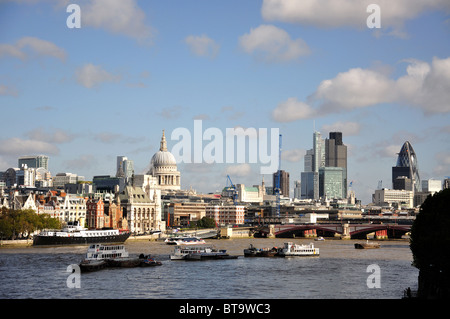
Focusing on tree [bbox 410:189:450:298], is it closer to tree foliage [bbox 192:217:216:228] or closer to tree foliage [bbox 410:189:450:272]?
tree foliage [bbox 410:189:450:272]

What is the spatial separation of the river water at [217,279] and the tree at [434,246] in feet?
13.0

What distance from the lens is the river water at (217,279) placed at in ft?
179

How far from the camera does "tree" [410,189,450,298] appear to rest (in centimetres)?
4665

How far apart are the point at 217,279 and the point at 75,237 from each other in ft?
180

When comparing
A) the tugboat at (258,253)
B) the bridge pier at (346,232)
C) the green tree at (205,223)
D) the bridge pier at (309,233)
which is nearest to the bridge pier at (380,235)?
the bridge pier at (346,232)

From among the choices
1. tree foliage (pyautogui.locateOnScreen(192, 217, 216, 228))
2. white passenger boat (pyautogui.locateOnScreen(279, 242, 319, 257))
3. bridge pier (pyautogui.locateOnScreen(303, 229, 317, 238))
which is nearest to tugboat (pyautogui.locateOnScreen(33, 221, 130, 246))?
white passenger boat (pyautogui.locateOnScreen(279, 242, 319, 257))

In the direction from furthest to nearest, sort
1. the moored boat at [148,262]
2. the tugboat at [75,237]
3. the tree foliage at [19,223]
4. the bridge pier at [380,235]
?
the bridge pier at [380,235]
the tree foliage at [19,223]
the tugboat at [75,237]
the moored boat at [148,262]

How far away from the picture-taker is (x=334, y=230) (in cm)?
16962

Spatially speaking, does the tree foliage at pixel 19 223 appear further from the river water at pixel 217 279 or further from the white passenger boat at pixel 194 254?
the white passenger boat at pixel 194 254

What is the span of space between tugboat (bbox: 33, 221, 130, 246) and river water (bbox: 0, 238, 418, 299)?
22453 mm

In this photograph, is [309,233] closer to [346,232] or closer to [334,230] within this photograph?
[334,230]

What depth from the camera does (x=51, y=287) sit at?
5738 cm

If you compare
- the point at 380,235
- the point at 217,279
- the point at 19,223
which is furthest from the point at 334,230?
the point at 217,279

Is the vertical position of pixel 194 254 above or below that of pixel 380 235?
above
